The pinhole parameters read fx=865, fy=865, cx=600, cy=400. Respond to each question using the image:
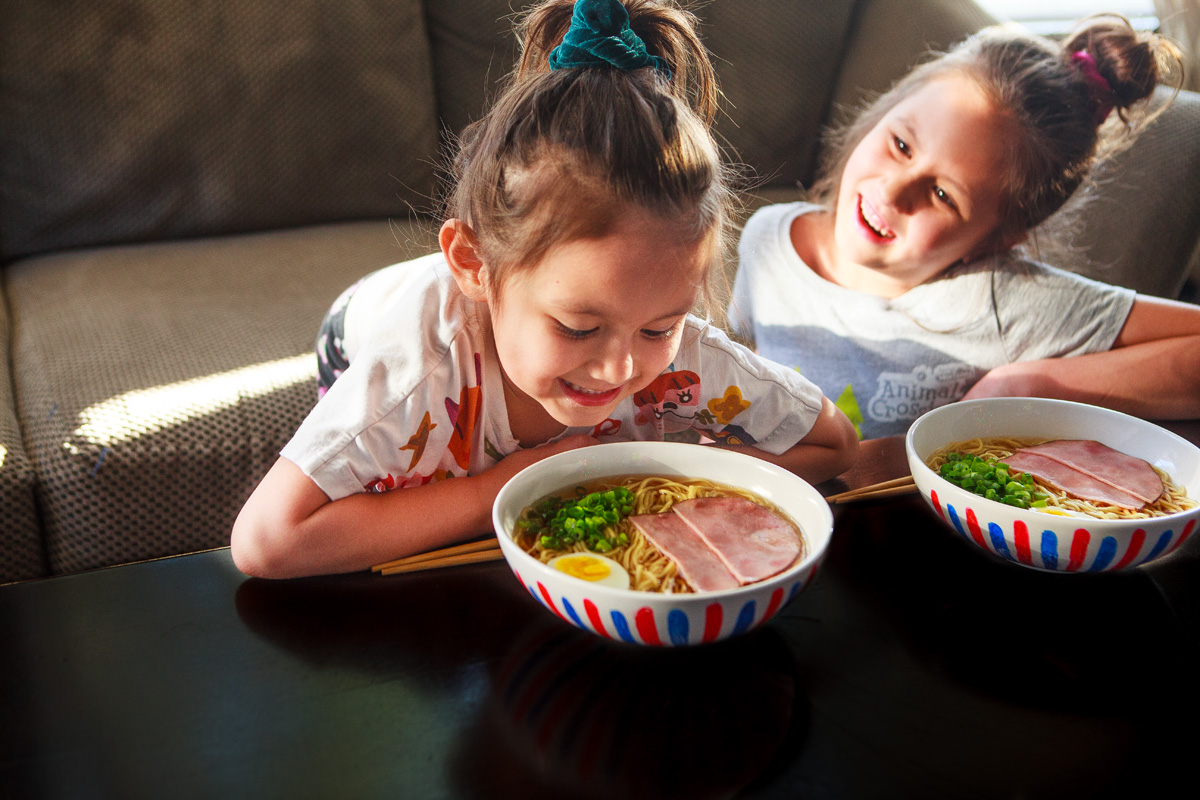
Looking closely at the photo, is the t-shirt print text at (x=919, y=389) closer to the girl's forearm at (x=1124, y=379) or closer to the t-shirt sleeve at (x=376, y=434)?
the girl's forearm at (x=1124, y=379)

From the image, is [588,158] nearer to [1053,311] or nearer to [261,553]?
[261,553]

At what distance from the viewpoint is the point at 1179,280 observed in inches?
76.4

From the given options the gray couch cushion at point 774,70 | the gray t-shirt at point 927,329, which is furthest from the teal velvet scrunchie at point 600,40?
the gray couch cushion at point 774,70

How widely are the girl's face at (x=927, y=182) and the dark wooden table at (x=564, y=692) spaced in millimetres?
735

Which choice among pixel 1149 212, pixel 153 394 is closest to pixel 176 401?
pixel 153 394

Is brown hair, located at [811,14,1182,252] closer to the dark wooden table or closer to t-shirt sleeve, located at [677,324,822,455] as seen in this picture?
t-shirt sleeve, located at [677,324,822,455]

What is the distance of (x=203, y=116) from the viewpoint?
2025mm

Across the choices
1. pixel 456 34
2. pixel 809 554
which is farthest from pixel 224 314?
pixel 809 554

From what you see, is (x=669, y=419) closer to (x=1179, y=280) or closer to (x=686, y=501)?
(x=686, y=501)

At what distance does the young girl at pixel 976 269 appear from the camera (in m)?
1.39

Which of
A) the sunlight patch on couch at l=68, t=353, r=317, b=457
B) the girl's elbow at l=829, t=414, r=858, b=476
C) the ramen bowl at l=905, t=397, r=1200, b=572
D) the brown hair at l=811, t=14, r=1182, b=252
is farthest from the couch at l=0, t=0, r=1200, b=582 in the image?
the ramen bowl at l=905, t=397, r=1200, b=572

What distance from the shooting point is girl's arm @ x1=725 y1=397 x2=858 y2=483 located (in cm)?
106

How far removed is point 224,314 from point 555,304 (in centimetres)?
114

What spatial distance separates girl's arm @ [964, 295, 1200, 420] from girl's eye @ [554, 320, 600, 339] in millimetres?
812
